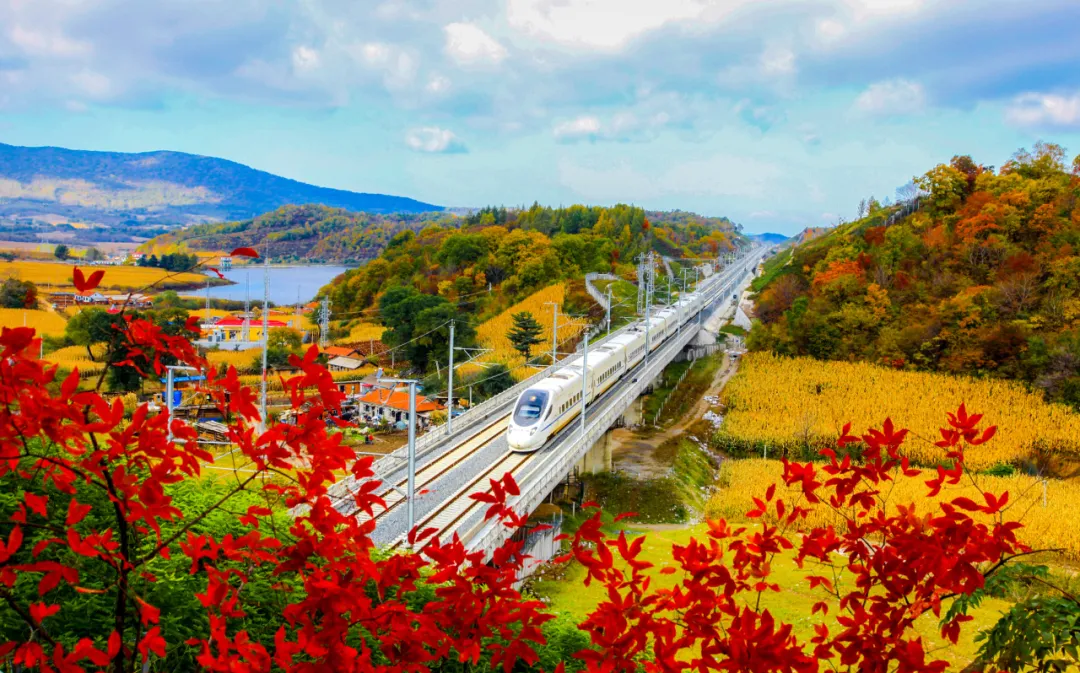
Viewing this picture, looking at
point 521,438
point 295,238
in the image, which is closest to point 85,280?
point 521,438


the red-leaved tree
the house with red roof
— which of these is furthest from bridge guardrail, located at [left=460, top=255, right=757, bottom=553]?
the house with red roof

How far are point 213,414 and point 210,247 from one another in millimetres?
71644

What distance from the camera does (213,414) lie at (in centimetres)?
2745

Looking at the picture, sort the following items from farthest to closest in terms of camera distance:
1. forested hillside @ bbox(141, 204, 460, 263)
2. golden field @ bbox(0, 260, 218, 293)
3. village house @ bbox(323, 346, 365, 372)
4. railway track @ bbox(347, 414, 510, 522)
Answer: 1. forested hillside @ bbox(141, 204, 460, 263)
2. golden field @ bbox(0, 260, 218, 293)
3. village house @ bbox(323, 346, 365, 372)
4. railway track @ bbox(347, 414, 510, 522)

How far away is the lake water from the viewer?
75.4m

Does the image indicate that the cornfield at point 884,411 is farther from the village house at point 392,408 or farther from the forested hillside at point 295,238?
the forested hillside at point 295,238

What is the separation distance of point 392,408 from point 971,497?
19.9 metres

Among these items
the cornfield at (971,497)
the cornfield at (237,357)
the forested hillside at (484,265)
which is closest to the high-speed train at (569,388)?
the cornfield at (971,497)

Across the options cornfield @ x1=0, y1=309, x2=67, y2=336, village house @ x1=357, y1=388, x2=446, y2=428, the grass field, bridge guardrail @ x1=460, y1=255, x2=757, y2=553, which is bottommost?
the grass field

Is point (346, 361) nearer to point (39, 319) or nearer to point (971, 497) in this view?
point (39, 319)

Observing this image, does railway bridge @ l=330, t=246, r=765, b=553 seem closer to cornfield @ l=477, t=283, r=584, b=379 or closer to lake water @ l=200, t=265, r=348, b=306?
cornfield @ l=477, t=283, r=584, b=379

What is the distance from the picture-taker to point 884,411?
28656mm

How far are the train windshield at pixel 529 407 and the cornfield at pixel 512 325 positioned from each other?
14.4 metres

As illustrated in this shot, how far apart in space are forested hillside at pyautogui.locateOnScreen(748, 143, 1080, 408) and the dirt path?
22.5 feet
